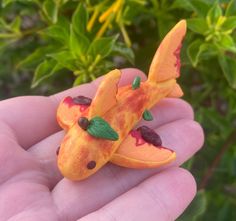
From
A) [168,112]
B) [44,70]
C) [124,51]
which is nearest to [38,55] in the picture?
[44,70]

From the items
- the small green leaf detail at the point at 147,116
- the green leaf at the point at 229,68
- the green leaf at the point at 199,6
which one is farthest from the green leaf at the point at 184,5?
the small green leaf detail at the point at 147,116

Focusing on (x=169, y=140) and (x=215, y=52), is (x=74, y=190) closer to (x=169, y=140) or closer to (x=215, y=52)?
(x=169, y=140)

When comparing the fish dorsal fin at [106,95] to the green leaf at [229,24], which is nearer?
the fish dorsal fin at [106,95]

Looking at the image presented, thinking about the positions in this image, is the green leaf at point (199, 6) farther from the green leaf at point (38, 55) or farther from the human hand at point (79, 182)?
the green leaf at point (38, 55)

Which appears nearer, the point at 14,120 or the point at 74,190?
the point at 74,190

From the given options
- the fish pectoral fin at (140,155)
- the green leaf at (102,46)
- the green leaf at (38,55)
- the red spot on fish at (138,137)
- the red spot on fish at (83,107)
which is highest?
the green leaf at (102,46)

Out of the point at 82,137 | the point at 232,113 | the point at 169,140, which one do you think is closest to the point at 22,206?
the point at 82,137
